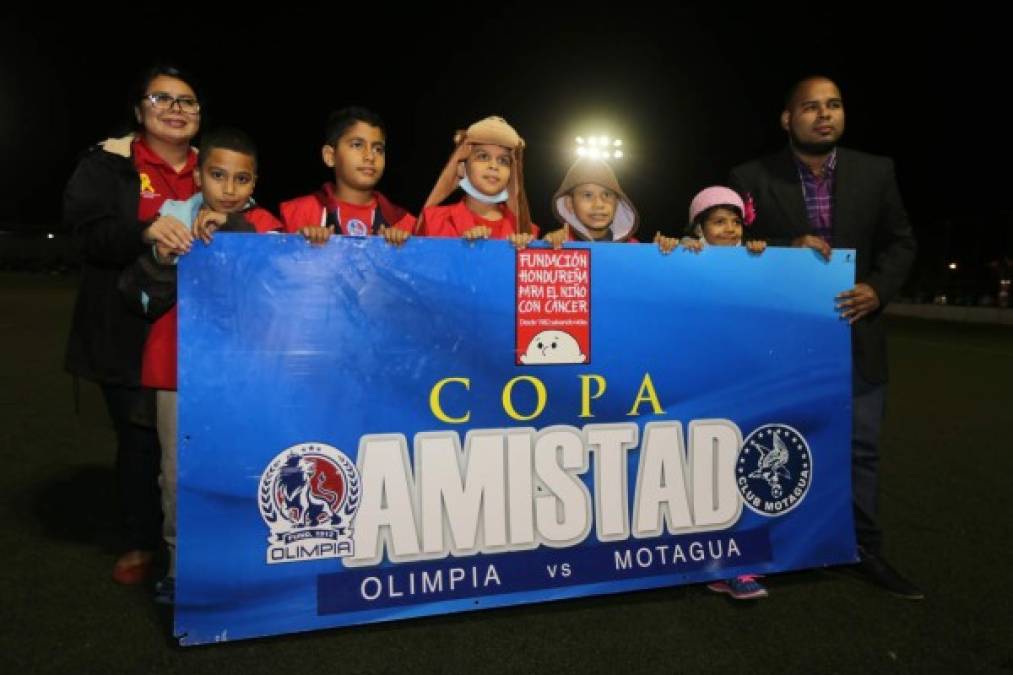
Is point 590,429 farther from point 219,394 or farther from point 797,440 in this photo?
point 219,394

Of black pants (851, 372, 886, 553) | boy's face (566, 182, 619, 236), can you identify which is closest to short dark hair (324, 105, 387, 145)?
boy's face (566, 182, 619, 236)

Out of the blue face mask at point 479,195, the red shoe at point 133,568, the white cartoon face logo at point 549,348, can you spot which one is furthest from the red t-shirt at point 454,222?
the red shoe at point 133,568

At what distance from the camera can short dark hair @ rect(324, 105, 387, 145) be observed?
2691mm

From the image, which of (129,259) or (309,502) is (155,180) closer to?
(129,259)

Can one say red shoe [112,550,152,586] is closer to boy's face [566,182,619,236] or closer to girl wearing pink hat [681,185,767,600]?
boy's face [566,182,619,236]

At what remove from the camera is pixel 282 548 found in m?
2.16

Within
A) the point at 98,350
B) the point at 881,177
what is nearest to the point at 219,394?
the point at 98,350

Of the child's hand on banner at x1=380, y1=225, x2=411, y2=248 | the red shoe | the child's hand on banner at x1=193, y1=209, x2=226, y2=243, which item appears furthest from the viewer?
the red shoe

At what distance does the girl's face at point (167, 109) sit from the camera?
2533mm

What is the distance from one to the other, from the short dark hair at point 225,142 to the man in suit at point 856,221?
203 cm

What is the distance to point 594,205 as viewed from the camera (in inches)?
116

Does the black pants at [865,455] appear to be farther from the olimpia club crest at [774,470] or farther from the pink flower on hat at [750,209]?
the pink flower on hat at [750,209]

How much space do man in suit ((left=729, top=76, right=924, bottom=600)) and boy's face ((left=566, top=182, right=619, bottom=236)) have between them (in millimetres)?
626

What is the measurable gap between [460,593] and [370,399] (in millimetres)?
706
